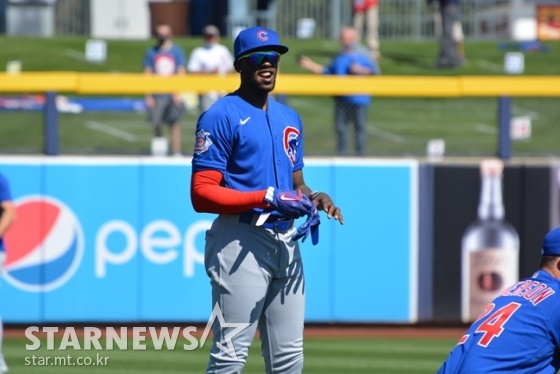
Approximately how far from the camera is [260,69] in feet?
17.7

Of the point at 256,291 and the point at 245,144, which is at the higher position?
the point at 245,144

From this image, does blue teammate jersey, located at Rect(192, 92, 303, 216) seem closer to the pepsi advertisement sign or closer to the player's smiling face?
the player's smiling face

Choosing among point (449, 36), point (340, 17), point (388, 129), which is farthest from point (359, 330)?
point (340, 17)

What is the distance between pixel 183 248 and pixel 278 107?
5.31 meters

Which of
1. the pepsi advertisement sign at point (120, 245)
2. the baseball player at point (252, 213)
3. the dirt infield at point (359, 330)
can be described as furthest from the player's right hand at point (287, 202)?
the dirt infield at point (359, 330)

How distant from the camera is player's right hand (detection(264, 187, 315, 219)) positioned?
5.23 meters

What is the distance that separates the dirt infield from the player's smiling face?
5.53m

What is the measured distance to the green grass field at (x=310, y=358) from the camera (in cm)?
858

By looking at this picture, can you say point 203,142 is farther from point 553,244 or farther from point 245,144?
point 553,244

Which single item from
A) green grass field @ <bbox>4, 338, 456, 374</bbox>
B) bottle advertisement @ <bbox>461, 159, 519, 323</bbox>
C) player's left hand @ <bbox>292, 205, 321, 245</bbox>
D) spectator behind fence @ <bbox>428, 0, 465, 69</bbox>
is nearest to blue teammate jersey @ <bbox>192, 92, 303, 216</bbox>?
player's left hand @ <bbox>292, 205, 321, 245</bbox>

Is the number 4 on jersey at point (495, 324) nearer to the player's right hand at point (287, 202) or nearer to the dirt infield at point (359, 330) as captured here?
the player's right hand at point (287, 202)

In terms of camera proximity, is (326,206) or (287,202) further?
(326,206)

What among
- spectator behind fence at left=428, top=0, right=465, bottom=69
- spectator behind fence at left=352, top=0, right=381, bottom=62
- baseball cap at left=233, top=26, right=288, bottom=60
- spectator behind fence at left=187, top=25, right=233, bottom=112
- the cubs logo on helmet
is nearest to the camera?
baseball cap at left=233, top=26, right=288, bottom=60

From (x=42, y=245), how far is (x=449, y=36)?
1318cm
